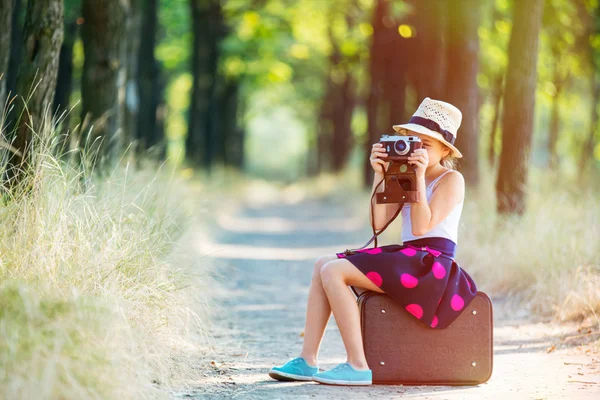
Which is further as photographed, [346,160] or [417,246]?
[346,160]

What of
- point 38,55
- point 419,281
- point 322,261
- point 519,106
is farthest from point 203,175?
point 419,281

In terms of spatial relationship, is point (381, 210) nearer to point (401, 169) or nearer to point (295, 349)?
point (401, 169)

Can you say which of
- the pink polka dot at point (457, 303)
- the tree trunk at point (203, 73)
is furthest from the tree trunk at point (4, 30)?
the tree trunk at point (203, 73)

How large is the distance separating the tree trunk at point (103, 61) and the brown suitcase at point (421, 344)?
6.06 metres

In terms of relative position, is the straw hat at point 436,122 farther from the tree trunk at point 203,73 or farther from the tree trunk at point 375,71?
the tree trunk at point 375,71

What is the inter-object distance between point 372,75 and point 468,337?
1795 centimetres

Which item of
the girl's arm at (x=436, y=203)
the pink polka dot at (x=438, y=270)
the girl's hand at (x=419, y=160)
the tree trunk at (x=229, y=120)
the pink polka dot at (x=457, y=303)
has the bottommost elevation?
the tree trunk at (x=229, y=120)

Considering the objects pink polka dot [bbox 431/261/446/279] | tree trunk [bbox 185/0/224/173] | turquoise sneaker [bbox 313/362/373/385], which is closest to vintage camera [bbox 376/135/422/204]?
pink polka dot [bbox 431/261/446/279]

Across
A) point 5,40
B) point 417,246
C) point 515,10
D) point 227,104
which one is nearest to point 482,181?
point 515,10

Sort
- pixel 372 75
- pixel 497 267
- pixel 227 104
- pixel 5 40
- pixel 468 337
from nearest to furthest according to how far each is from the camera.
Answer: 1. pixel 468 337
2. pixel 5 40
3. pixel 497 267
4. pixel 372 75
5. pixel 227 104

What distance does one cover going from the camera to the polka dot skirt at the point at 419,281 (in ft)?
16.9

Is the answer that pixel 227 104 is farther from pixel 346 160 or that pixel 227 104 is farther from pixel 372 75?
pixel 372 75

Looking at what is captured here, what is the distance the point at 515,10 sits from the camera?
1096 cm

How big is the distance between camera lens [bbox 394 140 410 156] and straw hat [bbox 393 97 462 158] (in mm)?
179
